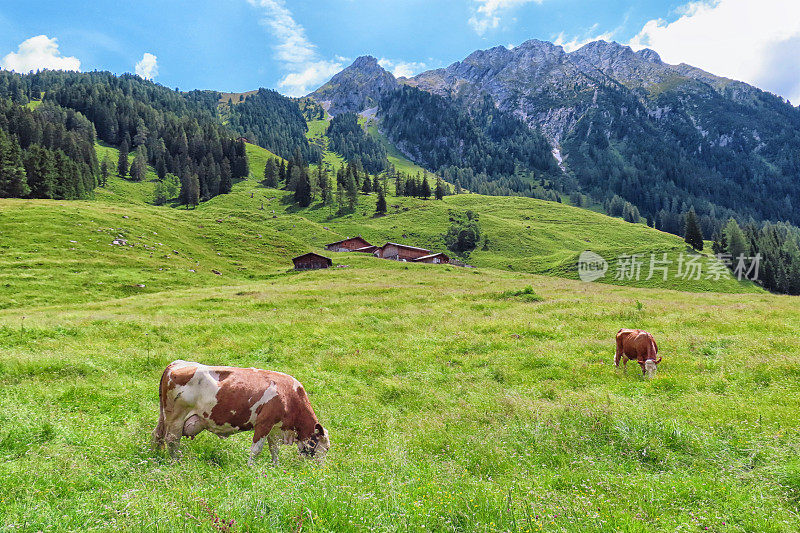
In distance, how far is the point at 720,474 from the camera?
23.3 ft

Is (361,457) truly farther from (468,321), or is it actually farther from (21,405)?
(468,321)

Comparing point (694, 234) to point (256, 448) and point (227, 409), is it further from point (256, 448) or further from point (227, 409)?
point (227, 409)

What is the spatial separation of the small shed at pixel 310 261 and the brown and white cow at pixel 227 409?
66.3 m

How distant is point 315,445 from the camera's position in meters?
8.30

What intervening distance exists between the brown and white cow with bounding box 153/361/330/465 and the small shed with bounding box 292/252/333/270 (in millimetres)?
66324

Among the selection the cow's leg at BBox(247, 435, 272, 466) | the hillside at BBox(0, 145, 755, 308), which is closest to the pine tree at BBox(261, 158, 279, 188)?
the hillside at BBox(0, 145, 755, 308)

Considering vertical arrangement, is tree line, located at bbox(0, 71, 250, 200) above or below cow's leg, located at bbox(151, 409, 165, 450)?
above

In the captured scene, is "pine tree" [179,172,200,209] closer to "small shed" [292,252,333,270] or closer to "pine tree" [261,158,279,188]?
"pine tree" [261,158,279,188]

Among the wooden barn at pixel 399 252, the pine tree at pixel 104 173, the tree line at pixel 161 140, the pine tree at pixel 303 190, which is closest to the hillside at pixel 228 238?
the pine tree at pixel 104 173

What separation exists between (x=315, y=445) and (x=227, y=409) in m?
2.07

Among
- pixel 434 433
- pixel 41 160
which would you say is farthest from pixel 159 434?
pixel 41 160

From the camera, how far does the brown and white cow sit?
7859mm

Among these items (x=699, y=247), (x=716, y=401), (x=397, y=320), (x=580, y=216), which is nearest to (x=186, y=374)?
(x=716, y=401)

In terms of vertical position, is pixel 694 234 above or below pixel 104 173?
below
